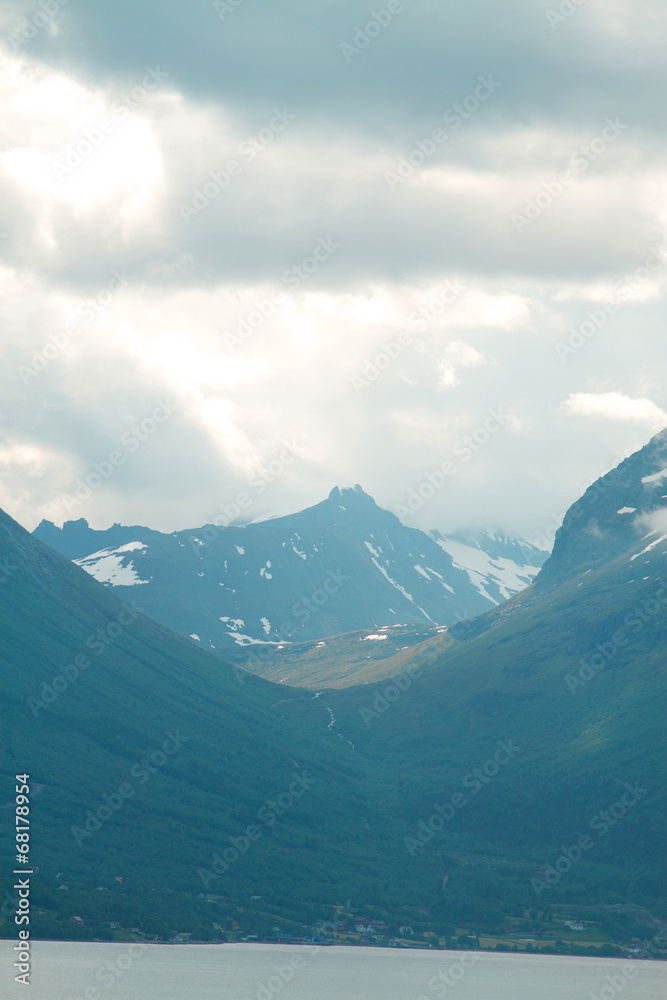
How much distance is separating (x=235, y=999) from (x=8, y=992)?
40.1m

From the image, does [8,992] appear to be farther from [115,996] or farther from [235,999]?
[235,999]

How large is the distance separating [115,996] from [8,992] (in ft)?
68.3

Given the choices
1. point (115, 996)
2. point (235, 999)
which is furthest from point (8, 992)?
point (235, 999)

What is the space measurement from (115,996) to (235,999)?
2222 centimetres

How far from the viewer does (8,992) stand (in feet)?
616

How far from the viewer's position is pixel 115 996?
200 meters

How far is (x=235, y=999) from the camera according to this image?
19812 centimetres
